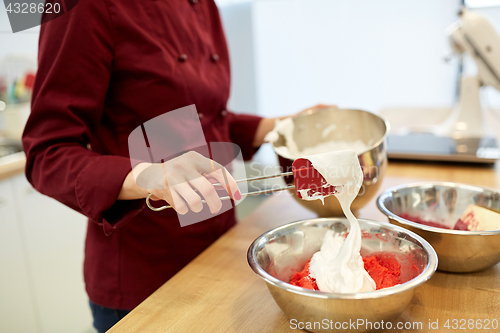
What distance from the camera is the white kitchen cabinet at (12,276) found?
1.43 meters

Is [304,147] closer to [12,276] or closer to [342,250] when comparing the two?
[342,250]

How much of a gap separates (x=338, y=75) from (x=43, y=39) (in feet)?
8.31

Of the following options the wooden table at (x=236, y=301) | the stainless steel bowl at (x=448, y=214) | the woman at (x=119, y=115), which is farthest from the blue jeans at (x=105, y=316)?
the stainless steel bowl at (x=448, y=214)

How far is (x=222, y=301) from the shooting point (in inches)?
25.7

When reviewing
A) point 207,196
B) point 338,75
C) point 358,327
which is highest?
point 207,196

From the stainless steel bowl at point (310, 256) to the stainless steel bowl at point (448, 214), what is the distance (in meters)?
0.05

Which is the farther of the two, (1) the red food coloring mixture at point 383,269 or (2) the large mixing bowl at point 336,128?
(2) the large mixing bowl at point 336,128

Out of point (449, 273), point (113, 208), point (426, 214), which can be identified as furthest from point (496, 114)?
point (113, 208)

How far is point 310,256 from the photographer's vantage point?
70 cm

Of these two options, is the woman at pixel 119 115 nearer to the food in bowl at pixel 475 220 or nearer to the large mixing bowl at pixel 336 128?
the large mixing bowl at pixel 336 128

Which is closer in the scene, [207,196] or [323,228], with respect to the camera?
[207,196]

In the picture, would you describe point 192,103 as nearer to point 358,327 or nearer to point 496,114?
point 358,327

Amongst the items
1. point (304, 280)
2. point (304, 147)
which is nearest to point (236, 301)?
point (304, 280)

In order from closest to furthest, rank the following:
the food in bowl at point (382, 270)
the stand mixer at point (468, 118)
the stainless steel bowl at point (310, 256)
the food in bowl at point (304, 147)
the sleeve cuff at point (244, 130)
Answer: the stainless steel bowl at point (310, 256)
the food in bowl at point (382, 270)
the food in bowl at point (304, 147)
the sleeve cuff at point (244, 130)
the stand mixer at point (468, 118)
